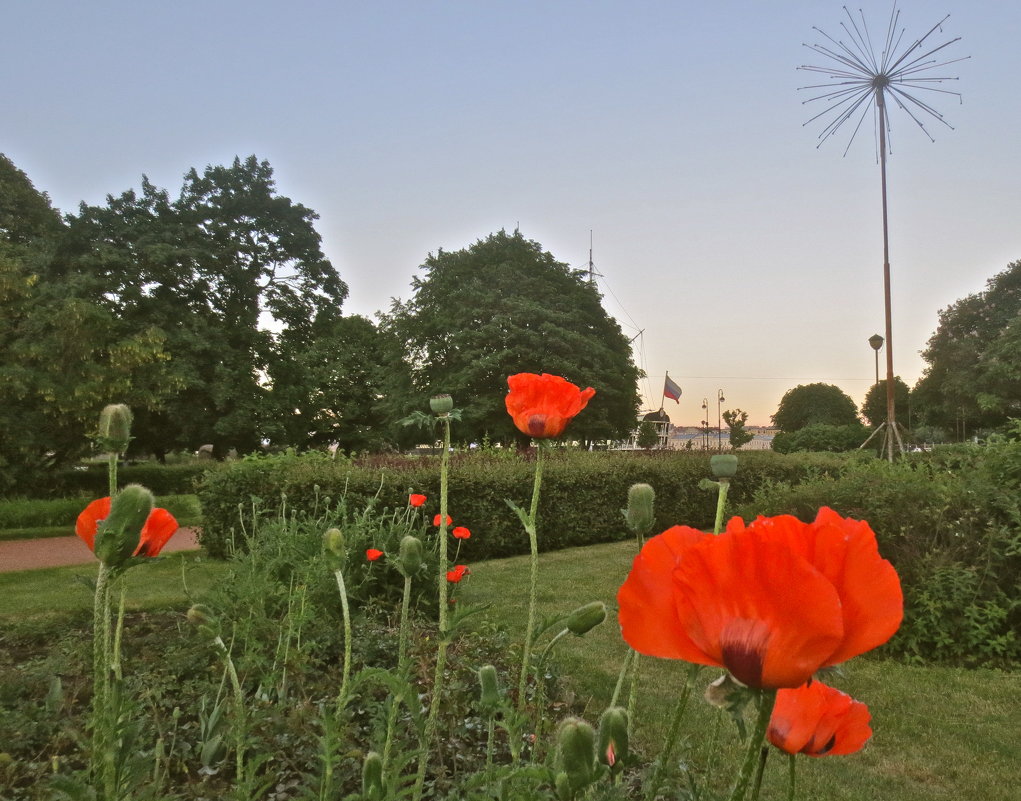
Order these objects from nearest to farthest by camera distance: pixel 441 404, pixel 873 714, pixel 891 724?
pixel 441 404, pixel 891 724, pixel 873 714

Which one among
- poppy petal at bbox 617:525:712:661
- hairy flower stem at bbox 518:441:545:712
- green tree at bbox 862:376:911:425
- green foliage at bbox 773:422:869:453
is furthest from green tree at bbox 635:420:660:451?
poppy petal at bbox 617:525:712:661

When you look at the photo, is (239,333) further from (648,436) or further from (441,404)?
(441,404)

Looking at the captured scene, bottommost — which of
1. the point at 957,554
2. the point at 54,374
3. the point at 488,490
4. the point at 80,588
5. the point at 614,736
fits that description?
the point at 80,588

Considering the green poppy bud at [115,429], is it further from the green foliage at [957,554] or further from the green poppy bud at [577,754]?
the green foliage at [957,554]

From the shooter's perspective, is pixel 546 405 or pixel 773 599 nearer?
pixel 773 599

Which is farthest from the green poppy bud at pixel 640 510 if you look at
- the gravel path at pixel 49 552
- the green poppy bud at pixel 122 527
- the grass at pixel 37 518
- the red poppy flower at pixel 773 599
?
the grass at pixel 37 518

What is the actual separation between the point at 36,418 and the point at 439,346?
14661mm

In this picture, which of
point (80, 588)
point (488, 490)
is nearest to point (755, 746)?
point (80, 588)

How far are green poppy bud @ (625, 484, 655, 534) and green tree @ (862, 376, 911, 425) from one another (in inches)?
1906

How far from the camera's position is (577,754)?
80 centimetres

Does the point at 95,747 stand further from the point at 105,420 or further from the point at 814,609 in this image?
the point at 814,609

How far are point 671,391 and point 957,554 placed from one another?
23.9m

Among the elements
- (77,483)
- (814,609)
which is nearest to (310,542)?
(814,609)

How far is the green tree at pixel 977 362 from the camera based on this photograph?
31625 millimetres
